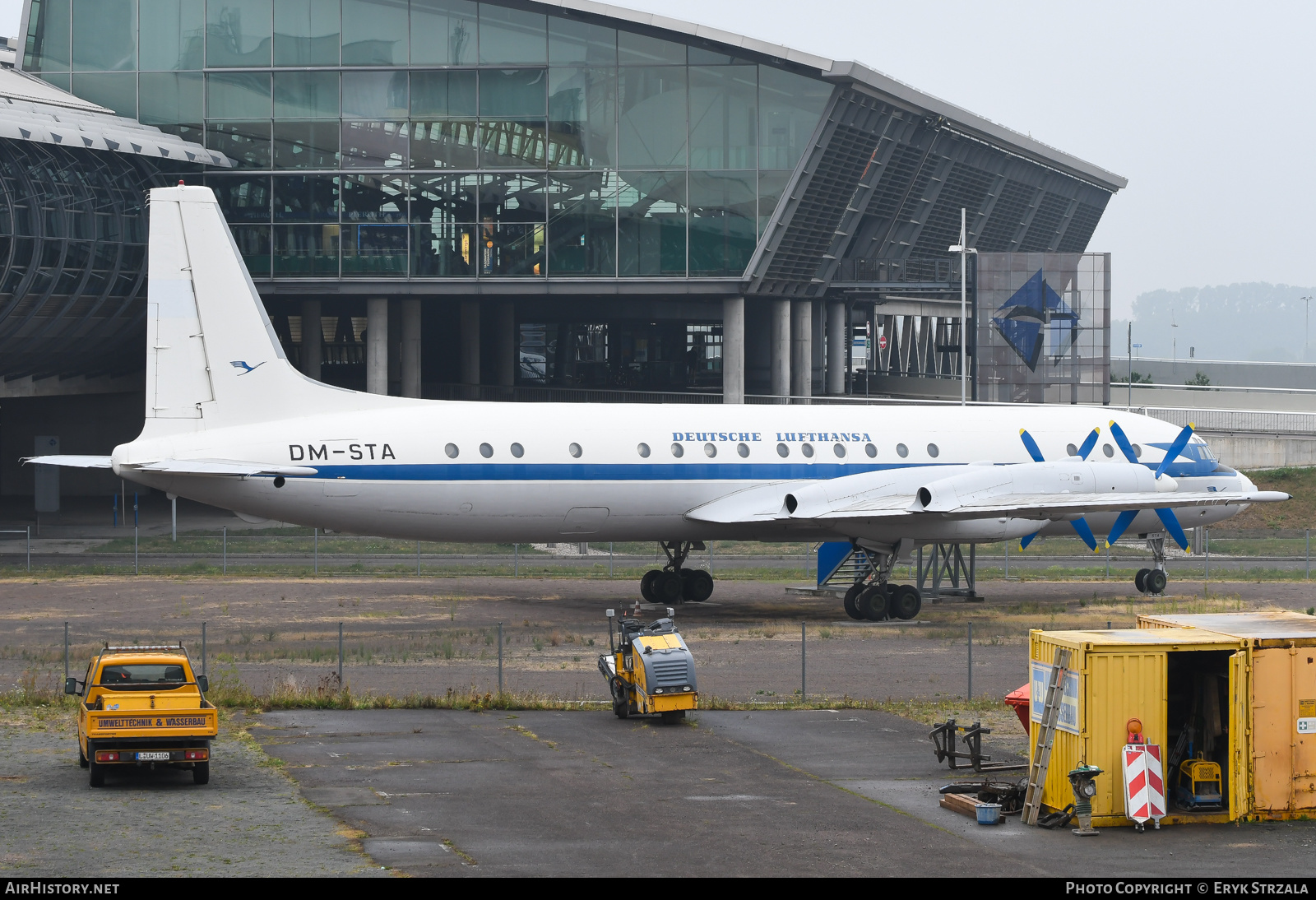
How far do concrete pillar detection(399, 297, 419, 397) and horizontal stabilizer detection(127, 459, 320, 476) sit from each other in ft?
137

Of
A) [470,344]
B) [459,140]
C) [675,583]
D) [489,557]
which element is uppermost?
[459,140]

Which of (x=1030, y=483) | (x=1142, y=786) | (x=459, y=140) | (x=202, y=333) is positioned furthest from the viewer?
(x=459, y=140)

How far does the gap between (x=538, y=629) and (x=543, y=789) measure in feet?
49.7

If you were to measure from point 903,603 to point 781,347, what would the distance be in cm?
4196

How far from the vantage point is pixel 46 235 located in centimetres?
5606

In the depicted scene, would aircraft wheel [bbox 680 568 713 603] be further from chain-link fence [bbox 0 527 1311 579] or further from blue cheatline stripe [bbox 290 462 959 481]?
chain-link fence [bbox 0 527 1311 579]

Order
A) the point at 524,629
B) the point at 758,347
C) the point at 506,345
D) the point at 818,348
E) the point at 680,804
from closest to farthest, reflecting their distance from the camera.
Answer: the point at 680,804
the point at 524,629
the point at 506,345
the point at 818,348
the point at 758,347

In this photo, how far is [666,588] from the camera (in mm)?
38875

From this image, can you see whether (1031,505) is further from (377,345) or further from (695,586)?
(377,345)

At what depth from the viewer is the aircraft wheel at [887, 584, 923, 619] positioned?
3606 centimetres

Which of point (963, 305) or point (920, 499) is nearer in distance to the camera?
point (920, 499)

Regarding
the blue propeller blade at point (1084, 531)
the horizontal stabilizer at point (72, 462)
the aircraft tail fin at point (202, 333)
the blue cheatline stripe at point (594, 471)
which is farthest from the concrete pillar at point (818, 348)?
the horizontal stabilizer at point (72, 462)

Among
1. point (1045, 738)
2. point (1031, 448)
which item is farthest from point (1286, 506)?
point (1045, 738)

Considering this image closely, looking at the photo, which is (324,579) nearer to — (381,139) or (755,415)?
(755,415)
